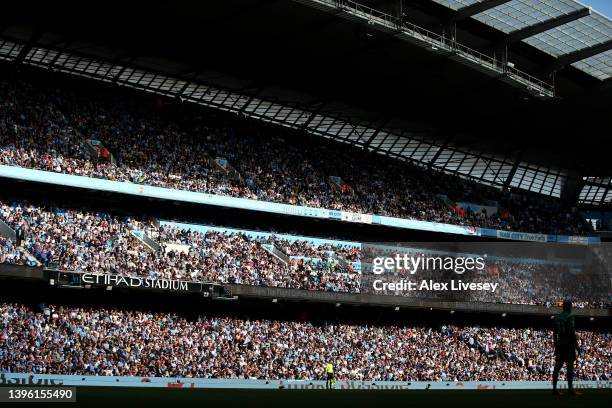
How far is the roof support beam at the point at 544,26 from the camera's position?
144 feet

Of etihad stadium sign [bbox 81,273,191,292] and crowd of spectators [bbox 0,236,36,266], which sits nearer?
crowd of spectators [bbox 0,236,36,266]

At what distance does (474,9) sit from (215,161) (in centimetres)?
1768

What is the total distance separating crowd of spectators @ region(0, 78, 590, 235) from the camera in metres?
43.0

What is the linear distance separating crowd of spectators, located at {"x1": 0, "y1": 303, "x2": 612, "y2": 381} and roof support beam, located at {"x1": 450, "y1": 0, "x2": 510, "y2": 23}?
1862 cm

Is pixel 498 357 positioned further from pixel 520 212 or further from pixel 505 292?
pixel 520 212

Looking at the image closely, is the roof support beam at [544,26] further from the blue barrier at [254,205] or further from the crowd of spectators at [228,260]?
the blue barrier at [254,205]

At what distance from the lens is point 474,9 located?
42.3 m

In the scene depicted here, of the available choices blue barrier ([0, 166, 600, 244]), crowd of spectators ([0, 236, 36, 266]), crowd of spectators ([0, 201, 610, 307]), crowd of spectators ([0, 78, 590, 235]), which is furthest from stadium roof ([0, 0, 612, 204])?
crowd of spectators ([0, 236, 36, 266])

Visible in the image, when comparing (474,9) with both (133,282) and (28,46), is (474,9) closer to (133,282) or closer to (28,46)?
(133,282)

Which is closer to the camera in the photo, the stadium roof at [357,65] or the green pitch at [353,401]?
the green pitch at [353,401]

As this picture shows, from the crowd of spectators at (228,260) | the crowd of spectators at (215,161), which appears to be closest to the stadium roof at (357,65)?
the crowd of spectators at (215,161)

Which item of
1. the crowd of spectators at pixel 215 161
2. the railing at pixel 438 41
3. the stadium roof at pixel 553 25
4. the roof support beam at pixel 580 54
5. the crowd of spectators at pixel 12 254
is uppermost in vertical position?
the stadium roof at pixel 553 25

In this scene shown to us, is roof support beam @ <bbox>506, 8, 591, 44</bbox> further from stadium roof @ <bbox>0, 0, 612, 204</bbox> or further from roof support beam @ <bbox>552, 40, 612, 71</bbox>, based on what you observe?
roof support beam @ <bbox>552, 40, 612, 71</bbox>

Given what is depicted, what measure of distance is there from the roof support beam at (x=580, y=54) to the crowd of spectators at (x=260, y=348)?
17.8 meters
